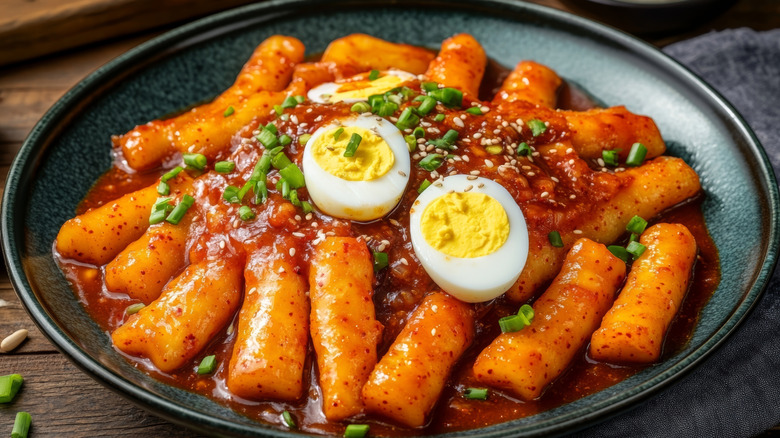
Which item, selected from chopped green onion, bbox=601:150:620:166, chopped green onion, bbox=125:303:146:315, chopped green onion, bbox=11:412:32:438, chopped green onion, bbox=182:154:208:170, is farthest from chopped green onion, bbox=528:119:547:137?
chopped green onion, bbox=11:412:32:438

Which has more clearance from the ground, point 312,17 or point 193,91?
point 312,17

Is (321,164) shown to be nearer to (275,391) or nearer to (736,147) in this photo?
(275,391)

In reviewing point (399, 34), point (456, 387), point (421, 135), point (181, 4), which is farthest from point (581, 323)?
point (181, 4)

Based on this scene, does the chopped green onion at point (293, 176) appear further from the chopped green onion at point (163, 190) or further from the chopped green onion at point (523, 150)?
the chopped green onion at point (523, 150)

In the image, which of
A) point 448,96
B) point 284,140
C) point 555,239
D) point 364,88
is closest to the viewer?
point 555,239

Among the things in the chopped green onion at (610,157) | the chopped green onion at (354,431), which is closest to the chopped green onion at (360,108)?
the chopped green onion at (610,157)

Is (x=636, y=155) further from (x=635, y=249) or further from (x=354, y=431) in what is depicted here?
(x=354, y=431)

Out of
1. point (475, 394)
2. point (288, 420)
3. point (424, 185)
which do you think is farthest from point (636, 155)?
point (288, 420)
